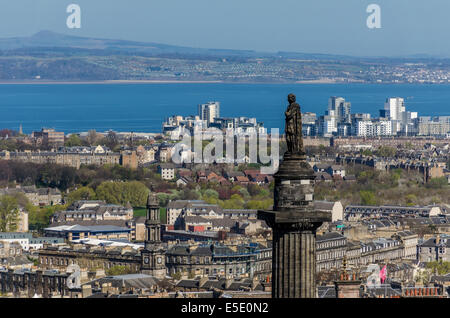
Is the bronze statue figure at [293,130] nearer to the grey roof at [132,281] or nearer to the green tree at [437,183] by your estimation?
the grey roof at [132,281]

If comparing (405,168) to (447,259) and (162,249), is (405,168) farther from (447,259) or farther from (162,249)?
(162,249)

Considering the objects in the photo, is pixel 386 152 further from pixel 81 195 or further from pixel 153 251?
pixel 153 251

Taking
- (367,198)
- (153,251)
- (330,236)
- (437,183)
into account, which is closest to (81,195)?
(367,198)

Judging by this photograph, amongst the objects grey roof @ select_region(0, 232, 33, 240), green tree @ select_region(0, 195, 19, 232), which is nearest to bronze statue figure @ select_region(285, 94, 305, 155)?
grey roof @ select_region(0, 232, 33, 240)

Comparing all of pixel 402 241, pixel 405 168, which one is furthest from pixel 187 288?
pixel 405 168

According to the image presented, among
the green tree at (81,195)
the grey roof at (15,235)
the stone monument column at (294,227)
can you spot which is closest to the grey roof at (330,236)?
the grey roof at (15,235)
